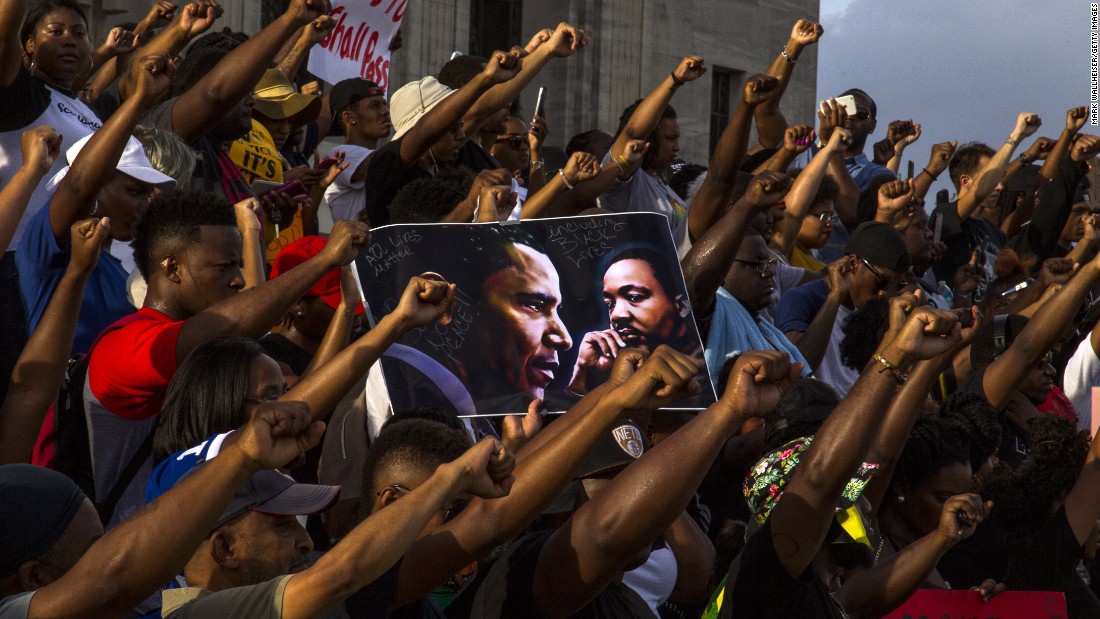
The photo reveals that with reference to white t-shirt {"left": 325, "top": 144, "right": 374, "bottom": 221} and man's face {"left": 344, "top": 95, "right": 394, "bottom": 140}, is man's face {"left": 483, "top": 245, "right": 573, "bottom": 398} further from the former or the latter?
man's face {"left": 344, "top": 95, "right": 394, "bottom": 140}

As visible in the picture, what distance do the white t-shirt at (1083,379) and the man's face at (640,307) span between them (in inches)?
132

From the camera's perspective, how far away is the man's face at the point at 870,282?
25.8 feet

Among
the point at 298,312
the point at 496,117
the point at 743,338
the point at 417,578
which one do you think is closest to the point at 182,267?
the point at 298,312

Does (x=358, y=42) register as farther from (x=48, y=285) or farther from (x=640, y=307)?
(x=48, y=285)

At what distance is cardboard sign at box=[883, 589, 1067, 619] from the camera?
184 inches

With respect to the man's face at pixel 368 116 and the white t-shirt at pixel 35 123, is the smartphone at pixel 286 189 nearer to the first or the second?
the white t-shirt at pixel 35 123

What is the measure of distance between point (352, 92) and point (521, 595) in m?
4.80

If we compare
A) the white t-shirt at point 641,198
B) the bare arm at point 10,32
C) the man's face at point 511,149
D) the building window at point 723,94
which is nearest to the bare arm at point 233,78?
the bare arm at point 10,32

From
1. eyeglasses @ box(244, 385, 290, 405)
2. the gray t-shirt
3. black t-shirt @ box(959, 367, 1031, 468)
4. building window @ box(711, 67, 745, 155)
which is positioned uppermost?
the gray t-shirt

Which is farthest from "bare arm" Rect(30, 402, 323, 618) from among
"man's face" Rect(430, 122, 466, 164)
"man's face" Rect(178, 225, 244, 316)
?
"man's face" Rect(430, 122, 466, 164)

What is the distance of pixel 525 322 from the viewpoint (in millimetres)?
5383

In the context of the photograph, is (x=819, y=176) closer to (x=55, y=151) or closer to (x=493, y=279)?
(x=493, y=279)

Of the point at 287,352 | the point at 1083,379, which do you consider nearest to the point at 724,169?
the point at 1083,379

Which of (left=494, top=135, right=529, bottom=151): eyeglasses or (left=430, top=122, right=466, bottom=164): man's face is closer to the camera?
(left=430, top=122, right=466, bottom=164): man's face
